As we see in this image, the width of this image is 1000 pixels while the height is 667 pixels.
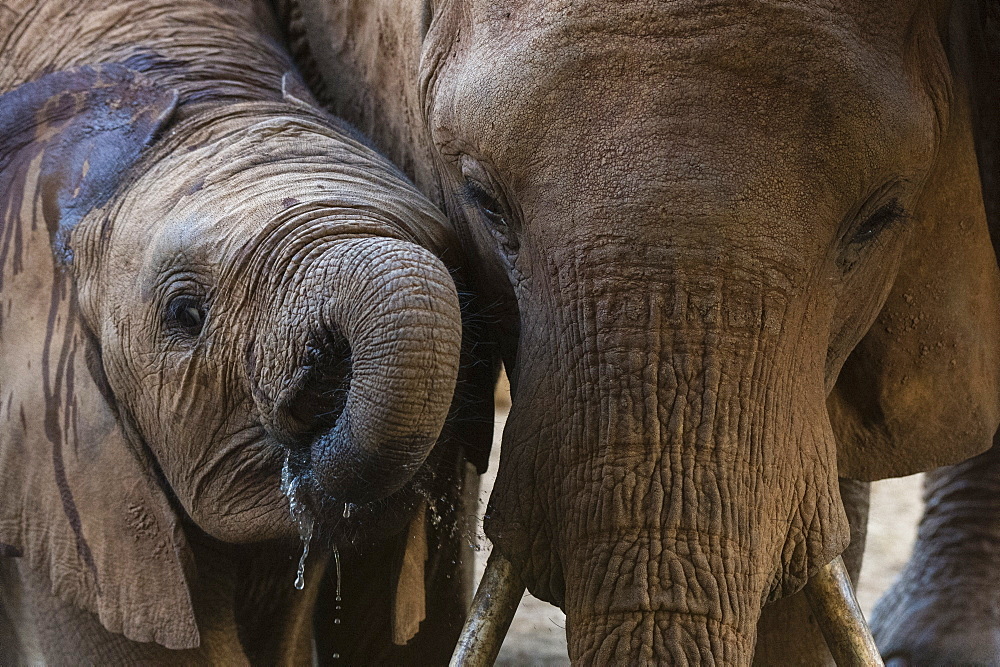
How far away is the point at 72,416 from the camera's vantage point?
232 centimetres

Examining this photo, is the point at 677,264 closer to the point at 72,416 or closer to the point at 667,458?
the point at 667,458

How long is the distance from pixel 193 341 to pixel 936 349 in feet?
4.03

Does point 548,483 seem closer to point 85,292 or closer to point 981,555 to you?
point 85,292

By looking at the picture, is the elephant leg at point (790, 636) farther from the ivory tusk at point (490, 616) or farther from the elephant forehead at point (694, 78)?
the elephant forehead at point (694, 78)

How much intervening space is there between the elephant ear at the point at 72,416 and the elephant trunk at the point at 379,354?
16.3 inches

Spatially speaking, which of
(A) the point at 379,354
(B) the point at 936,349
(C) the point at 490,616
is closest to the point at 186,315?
(A) the point at 379,354

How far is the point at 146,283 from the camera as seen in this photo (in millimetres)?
2186

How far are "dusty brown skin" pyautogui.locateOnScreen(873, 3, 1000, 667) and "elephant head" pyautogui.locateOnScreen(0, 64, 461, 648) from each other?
1.67 metres

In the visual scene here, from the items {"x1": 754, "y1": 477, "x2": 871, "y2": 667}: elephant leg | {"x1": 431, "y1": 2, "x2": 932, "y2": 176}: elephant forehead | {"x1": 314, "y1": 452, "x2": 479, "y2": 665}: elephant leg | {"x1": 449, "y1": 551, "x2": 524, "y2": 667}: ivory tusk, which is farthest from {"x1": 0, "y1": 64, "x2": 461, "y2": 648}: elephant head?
{"x1": 754, "y1": 477, "x2": 871, "y2": 667}: elephant leg

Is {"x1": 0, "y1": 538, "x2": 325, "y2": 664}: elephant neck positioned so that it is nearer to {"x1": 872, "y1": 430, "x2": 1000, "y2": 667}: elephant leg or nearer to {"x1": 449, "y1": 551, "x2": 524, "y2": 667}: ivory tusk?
{"x1": 449, "y1": 551, "x2": 524, "y2": 667}: ivory tusk

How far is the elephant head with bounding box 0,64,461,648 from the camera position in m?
1.93

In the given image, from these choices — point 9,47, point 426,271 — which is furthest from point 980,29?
point 9,47

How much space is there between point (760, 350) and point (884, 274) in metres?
0.40

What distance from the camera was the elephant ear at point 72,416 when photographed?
2293 millimetres
